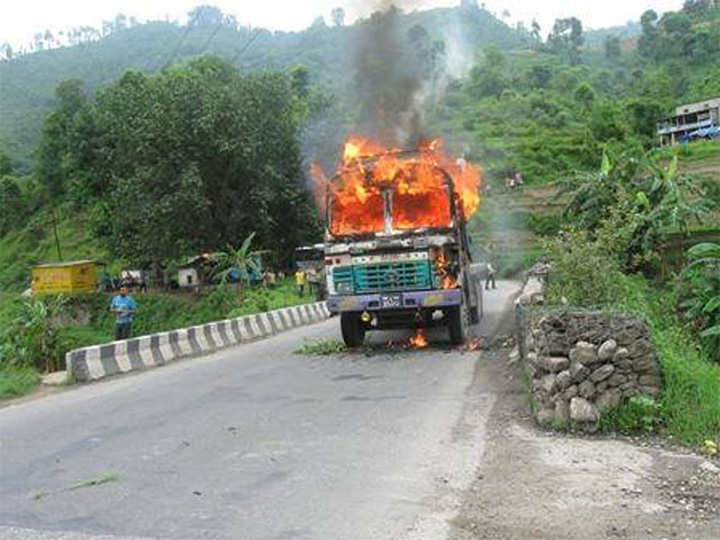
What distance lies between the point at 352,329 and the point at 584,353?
7.31 meters

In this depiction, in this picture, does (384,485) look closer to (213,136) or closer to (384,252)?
(384,252)

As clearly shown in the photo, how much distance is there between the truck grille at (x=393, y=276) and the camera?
1322cm

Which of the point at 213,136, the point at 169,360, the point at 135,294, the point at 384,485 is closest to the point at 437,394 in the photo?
the point at 384,485

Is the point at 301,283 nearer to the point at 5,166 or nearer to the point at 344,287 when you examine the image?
the point at 344,287

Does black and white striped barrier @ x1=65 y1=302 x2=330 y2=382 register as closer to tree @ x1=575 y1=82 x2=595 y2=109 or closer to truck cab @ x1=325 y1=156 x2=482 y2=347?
truck cab @ x1=325 y1=156 x2=482 y2=347

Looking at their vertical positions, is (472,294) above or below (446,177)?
below

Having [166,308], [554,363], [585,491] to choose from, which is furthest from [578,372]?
[166,308]

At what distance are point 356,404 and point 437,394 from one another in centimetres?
108

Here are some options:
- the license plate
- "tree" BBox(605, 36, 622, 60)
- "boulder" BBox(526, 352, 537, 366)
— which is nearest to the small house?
"tree" BBox(605, 36, 622, 60)

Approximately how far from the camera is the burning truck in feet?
43.4

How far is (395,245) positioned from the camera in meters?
13.2

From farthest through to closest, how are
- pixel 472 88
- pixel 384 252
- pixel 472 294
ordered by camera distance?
1. pixel 472 88
2. pixel 472 294
3. pixel 384 252

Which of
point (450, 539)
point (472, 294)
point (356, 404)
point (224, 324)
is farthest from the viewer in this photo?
point (224, 324)

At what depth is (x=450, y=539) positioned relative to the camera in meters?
5.02
